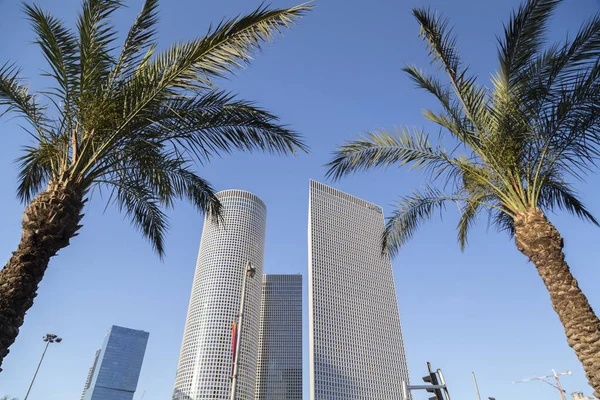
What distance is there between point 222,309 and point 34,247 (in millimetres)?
138628

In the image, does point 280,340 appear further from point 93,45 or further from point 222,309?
point 93,45

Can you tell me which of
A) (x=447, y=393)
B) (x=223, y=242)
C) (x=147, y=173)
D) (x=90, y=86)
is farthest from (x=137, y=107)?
(x=223, y=242)

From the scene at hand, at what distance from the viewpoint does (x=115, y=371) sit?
19000 cm

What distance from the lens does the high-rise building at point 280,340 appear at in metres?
153

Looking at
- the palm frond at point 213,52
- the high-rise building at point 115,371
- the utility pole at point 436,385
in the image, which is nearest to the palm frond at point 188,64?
the palm frond at point 213,52

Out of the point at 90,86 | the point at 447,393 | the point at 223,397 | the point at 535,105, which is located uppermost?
the point at 223,397

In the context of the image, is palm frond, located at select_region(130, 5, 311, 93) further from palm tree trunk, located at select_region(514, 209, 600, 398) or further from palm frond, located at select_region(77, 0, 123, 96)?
palm tree trunk, located at select_region(514, 209, 600, 398)

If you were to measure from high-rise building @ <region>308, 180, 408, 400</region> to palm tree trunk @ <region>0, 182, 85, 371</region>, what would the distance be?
404 ft

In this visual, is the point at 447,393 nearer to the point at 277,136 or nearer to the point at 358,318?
the point at 277,136

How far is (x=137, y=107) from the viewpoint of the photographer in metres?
6.88

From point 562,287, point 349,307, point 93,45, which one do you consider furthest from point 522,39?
point 349,307

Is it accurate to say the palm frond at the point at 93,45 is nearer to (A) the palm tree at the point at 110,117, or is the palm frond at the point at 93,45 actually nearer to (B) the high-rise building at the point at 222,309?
(A) the palm tree at the point at 110,117

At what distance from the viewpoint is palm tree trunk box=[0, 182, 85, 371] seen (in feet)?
16.9

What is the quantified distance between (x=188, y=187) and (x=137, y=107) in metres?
2.79
